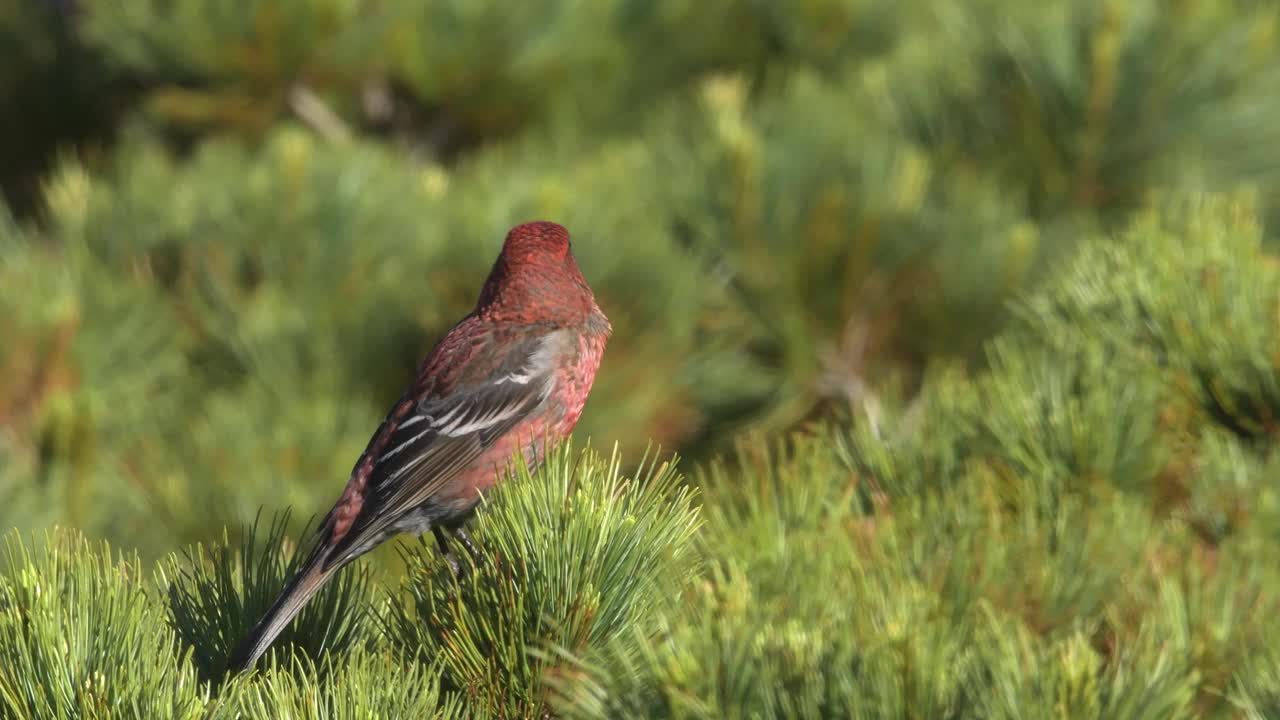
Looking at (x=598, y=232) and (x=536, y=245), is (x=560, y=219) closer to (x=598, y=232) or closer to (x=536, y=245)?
(x=598, y=232)

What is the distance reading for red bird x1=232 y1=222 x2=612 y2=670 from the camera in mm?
2385

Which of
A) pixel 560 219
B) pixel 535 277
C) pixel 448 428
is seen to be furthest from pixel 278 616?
pixel 560 219

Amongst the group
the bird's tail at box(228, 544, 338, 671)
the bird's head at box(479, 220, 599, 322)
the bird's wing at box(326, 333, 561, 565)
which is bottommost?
the bird's tail at box(228, 544, 338, 671)

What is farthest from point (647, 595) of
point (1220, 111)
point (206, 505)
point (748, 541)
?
point (1220, 111)

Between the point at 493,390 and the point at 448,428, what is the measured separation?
0.09 meters

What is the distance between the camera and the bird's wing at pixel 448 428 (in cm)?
233

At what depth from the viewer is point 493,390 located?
2.45 m

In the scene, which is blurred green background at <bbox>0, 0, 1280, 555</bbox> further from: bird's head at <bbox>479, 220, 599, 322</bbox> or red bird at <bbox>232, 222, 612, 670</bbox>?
bird's head at <bbox>479, 220, 599, 322</bbox>

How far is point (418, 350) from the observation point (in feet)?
12.1

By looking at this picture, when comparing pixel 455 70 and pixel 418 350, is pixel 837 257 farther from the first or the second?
pixel 455 70

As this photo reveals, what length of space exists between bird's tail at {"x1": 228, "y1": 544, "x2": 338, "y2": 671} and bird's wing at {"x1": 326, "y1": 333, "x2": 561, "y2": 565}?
561 millimetres

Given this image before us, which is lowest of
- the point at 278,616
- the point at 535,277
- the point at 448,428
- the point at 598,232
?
the point at 278,616

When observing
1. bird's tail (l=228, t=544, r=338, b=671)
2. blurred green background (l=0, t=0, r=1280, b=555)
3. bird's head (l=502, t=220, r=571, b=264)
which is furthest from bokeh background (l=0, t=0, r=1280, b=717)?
bird's tail (l=228, t=544, r=338, b=671)

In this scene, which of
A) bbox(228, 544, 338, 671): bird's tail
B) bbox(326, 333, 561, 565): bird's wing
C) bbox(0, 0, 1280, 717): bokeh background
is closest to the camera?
bbox(228, 544, 338, 671): bird's tail
